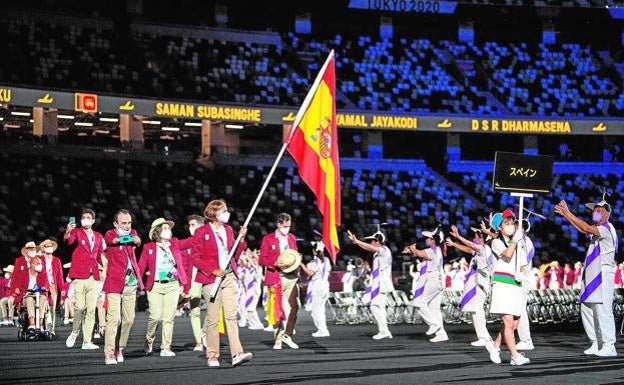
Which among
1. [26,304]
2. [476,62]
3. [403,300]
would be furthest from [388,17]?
[26,304]

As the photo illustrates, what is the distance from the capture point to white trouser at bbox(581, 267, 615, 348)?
16750 millimetres

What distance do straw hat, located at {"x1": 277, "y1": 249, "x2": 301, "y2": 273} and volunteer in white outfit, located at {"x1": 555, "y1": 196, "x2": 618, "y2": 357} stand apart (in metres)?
4.49

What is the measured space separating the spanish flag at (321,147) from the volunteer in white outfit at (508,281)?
226 cm

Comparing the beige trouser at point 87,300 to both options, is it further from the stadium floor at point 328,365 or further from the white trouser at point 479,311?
the white trouser at point 479,311

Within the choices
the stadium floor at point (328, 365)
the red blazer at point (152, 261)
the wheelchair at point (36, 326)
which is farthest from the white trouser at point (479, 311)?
the wheelchair at point (36, 326)

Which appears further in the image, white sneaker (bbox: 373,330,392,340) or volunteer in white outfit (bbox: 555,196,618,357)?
white sneaker (bbox: 373,330,392,340)

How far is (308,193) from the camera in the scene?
55.3 meters

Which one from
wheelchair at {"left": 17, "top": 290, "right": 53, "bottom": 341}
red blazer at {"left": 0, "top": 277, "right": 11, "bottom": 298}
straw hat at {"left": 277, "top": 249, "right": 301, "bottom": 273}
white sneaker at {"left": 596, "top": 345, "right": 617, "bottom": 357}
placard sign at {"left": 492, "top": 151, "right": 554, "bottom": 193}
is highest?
placard sign at {"left": 492, "top": 151, "right": 554, "bottom": 193}

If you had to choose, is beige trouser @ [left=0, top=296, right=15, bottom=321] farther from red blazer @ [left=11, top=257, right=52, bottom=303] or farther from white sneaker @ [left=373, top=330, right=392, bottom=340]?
white sneaker @ [left=373, top=330, right=392, bottom=340]

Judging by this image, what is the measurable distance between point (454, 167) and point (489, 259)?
4480cm

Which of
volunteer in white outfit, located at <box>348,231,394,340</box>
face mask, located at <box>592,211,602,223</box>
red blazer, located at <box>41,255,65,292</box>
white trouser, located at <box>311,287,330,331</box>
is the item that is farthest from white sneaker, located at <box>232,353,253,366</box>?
white trouser, located at <box>311,287,330,331</box>

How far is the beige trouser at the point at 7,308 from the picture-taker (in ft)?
103

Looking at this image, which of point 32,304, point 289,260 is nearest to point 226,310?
point 289,260

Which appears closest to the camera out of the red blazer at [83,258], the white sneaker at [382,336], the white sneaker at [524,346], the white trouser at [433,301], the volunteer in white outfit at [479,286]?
the white sneaker at [524,346]
